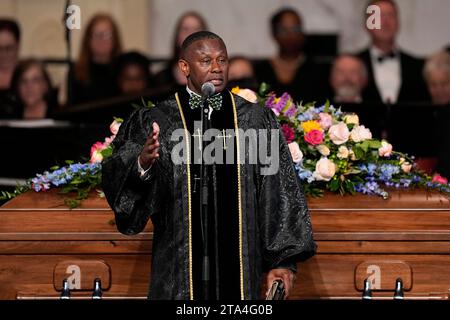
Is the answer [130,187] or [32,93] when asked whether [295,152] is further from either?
[32,93]

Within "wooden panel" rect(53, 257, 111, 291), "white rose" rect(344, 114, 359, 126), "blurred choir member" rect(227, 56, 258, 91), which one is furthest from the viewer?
"blurred choir member" rect(227, 56, 258, 91)

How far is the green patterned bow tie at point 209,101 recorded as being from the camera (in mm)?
5906

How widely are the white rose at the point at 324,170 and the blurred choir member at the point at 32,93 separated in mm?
3571

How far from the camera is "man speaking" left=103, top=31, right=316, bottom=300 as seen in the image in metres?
5.78

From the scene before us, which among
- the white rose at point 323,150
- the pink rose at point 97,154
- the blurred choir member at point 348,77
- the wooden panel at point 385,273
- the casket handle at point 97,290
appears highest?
the blurred choir member at point 348,77

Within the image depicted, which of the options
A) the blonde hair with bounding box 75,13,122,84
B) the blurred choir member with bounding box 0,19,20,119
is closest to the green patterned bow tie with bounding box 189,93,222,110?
the blonde hair with bounding box 75,13,122,84

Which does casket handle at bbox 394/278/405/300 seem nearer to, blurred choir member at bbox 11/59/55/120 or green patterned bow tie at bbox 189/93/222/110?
green patterned bow tie at bbox 189/93/222/110

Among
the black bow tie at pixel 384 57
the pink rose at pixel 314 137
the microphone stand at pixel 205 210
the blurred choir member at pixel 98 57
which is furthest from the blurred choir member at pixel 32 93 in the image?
the microphone stand at pixel 205 210

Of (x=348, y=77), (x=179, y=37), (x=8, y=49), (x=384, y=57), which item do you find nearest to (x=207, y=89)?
(x=348, y=77)

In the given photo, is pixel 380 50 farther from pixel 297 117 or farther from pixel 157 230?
pixel 157 230

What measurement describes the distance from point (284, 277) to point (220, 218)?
1.23 feet

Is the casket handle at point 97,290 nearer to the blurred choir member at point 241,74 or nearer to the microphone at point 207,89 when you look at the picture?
the microphone at point 207,89

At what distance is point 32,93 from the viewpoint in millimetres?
9953

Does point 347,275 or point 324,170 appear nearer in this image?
point 347,275
